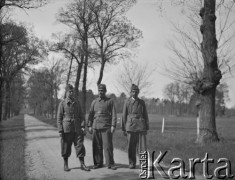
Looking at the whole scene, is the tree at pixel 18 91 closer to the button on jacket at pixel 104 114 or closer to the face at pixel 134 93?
the button on jacket at pixel 104 114

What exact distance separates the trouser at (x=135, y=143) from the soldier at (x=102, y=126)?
44 cm

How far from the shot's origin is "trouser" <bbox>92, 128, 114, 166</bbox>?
23.0ft

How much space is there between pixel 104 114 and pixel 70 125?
84 cm

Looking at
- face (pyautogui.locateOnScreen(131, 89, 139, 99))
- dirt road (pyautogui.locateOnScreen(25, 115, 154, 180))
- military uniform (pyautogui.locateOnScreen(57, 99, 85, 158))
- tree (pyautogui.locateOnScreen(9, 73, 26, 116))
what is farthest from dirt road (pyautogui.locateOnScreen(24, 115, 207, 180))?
tree (pyautogui.locateOnScreen(9, 73, 26, 116))

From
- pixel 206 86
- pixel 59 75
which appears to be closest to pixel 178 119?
pixel 59 75

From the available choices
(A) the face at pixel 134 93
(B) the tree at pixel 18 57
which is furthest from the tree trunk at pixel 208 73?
(B) the tree at pixel 18 57

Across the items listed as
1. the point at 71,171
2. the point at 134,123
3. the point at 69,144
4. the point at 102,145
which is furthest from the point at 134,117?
the point at 71,171

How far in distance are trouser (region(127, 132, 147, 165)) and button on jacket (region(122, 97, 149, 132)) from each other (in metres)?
0.17

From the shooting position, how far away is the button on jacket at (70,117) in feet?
22.5

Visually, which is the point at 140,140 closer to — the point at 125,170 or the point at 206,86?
the point at 125,170

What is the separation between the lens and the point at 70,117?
6.92 meters

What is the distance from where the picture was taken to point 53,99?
3425 cm

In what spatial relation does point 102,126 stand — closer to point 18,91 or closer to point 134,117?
point 134,117

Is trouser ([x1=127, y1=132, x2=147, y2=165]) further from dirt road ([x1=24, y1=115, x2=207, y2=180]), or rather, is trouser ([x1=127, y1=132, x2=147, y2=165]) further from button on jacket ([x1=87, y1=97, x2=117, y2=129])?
button on jacket ([x1=87, y1=97, x2=117, y2=129])
